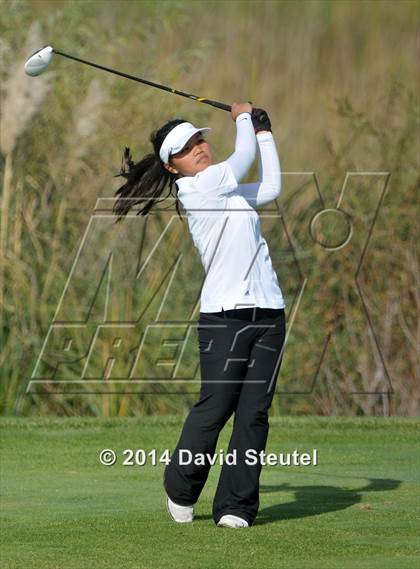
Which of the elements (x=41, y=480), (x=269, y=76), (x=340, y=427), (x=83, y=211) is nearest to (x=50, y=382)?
(x=83, y=211)

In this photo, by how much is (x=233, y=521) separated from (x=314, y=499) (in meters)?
0.84

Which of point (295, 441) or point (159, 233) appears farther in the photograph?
point (159, 233)

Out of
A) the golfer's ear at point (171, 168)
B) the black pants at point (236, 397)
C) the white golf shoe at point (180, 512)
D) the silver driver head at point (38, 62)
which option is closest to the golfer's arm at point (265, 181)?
the golfer's ear at point (171, 168)

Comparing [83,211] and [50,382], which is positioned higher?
[83,211]

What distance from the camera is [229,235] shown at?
5277mm

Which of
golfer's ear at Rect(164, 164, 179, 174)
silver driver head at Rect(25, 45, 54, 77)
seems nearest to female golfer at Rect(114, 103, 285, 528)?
golfer's ear at Rect(164, 164, 179, 174)

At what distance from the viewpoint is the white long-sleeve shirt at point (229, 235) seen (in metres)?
5.23

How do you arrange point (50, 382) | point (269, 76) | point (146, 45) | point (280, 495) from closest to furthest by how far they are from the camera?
point (280, 495), point (50, 382), point (146, 45), point (269, 76)

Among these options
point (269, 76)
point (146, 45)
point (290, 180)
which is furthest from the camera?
point (269, 76)

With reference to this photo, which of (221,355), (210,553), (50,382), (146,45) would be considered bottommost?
(50,382)

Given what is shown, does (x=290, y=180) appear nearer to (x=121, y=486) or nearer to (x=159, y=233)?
(x=159, y=233)

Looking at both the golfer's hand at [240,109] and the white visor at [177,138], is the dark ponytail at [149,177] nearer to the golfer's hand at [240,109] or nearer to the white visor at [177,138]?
the white visor at [177,138]

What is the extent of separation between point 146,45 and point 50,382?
172 inches

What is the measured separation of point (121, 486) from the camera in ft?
20.9
